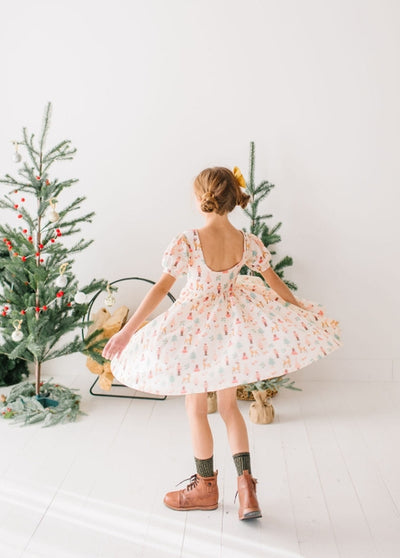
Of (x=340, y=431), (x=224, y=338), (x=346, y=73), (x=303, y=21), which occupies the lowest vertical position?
(x=340, y=431)

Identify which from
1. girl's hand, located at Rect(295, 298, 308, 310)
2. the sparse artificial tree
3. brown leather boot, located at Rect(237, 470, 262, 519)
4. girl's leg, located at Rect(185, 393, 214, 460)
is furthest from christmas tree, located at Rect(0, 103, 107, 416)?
brown leather boot, located at Rect(237, 470, 262, 519)

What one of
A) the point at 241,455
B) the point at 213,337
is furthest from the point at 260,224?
the point at 241,455

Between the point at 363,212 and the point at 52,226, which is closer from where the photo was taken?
the point at 52,226

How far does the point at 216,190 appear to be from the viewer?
2.36 m

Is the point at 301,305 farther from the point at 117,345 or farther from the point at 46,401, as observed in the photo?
the point at 46,401

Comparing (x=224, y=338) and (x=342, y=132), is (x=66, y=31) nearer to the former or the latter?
(x=342, y=132)

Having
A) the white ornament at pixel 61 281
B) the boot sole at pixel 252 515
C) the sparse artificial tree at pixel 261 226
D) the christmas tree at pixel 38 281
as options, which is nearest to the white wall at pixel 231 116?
the sparse artificial tree at pixel 261 226

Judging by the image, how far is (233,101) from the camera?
12.1ft

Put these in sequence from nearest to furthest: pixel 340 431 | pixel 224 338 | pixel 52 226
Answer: pixel 224 338 → pixel 340 431 → pixel 52 226

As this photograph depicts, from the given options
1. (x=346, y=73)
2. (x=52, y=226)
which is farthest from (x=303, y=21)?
(x=52, y=226)

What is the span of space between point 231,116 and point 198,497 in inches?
84.5

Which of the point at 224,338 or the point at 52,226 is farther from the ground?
the point at 52,226

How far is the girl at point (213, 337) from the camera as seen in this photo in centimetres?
222

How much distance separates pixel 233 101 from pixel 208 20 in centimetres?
45
